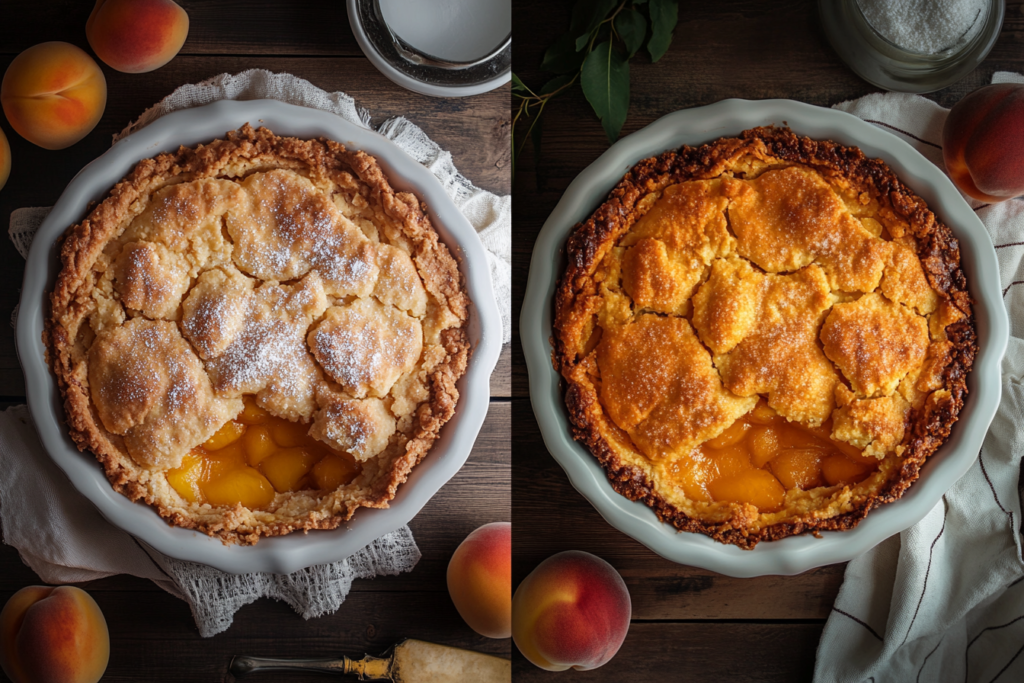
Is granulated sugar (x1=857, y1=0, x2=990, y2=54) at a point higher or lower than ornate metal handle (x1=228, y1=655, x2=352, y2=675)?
higher

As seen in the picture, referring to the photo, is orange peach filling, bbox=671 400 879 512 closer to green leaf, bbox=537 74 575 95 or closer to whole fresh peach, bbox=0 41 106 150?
green leaf, bbox=537 74 575 95

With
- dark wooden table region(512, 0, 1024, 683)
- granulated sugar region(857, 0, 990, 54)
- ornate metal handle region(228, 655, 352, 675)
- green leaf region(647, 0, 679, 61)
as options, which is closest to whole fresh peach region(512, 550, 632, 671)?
dark wooden table region(512, 0, 1024, 683)

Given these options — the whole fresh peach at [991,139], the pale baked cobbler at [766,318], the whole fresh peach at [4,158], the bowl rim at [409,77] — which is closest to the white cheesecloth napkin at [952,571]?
the whole fresh peach at [991,139]

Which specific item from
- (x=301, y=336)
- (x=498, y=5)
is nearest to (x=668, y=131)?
(x=498, y=5)

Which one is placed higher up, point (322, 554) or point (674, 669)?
point (322, 554)

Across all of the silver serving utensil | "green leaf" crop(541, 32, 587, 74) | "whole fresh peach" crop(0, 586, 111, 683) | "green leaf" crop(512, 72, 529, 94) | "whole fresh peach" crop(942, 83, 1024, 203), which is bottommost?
the silver serving utensil

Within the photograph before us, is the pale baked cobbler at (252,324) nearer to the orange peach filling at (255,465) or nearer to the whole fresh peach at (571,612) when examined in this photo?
the orange peach filling at (255,465)

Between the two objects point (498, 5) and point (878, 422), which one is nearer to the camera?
point (878, 422)

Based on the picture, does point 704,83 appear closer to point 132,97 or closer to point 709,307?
point 709,307
